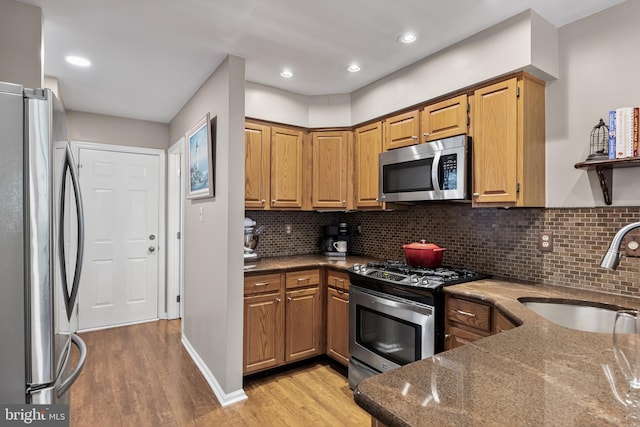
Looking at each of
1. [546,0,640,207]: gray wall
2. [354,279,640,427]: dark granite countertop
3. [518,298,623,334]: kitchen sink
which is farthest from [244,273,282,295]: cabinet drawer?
[546,0,640,207]: gray wall

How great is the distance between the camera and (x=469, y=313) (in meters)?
1.93

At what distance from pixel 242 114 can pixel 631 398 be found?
7.84 feet

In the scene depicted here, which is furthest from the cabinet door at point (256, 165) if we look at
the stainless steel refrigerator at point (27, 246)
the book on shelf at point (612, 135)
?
the book on shelf at point (612, 135)

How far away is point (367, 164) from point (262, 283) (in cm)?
138

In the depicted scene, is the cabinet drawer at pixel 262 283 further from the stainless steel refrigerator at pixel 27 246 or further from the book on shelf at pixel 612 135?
the book on shelf at pixel 612 135

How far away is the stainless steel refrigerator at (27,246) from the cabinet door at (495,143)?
2.21 meters

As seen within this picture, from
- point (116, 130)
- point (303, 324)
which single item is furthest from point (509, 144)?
point (116, 130)

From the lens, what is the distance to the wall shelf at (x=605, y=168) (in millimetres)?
1778

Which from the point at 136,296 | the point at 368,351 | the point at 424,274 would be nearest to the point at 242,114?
the point at 424,274

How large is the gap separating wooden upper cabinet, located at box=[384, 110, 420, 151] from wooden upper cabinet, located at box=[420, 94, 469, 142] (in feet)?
0.24

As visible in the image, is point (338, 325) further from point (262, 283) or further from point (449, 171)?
point (449, 171)

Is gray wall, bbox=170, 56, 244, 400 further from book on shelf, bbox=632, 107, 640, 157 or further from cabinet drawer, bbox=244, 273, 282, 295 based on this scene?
book on shelf, bbox=632, 107, 640, 157

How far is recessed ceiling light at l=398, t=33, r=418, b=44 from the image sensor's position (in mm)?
2225

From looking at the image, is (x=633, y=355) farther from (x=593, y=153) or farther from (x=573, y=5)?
(x=573, y=5)
